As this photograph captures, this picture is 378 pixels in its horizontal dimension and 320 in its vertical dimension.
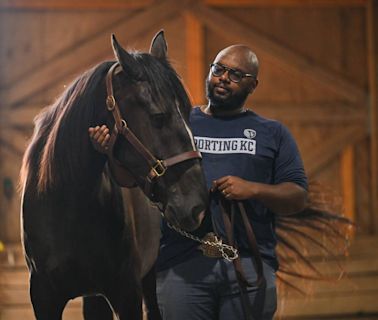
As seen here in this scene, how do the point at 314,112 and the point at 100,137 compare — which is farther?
the point at 314,112

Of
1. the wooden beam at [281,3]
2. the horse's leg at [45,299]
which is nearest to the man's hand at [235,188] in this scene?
the horse's leg at [45,299]

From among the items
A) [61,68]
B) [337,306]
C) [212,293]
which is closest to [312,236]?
[212,293]

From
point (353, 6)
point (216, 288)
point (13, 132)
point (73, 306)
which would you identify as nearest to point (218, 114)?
point (216, 288)

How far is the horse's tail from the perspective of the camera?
335 centimetres

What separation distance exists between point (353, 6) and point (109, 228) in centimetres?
518

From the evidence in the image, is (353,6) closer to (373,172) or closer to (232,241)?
(373,172)

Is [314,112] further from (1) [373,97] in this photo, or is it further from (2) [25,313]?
(2) [25,313]

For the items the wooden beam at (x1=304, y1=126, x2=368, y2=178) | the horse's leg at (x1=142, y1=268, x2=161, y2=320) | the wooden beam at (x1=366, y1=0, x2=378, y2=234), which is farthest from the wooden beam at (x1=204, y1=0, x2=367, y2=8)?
the horse's leg at (x1=142, y1=268, x2=161, y2=320)

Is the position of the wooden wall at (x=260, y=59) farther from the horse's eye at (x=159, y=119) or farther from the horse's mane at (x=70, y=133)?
the horse's eye at (x=159, y=119)

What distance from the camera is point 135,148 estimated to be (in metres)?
2.08

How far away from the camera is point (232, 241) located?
2.23m

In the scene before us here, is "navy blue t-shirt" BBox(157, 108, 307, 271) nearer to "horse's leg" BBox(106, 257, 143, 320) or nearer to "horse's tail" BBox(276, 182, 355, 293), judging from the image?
"horse's leg" BBox(106, 257, 143, 320)

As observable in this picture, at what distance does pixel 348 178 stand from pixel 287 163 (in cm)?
475

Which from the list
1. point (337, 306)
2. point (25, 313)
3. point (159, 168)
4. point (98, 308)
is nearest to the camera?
point (159, 168)
